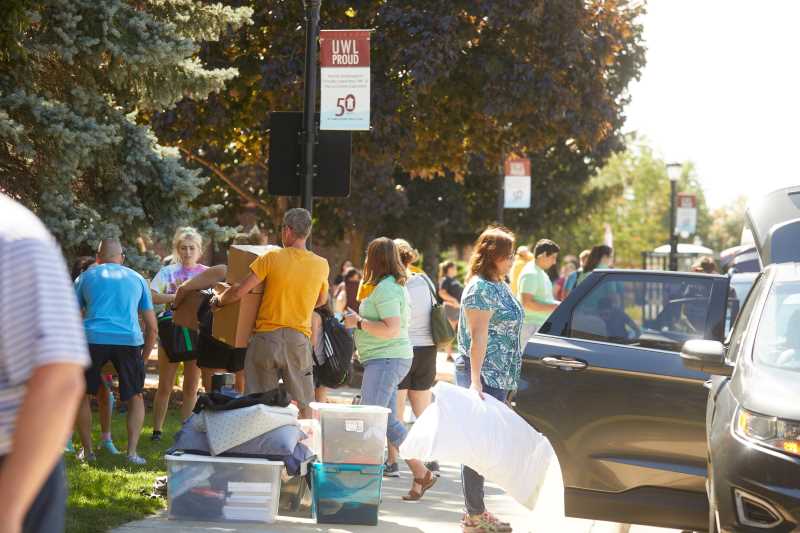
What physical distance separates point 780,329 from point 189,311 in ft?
17.7

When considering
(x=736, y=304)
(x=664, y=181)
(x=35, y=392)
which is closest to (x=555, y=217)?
(x=736, y=304)

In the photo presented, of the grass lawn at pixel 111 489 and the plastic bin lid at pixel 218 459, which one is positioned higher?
the plastic bin lid at pixel 218 459

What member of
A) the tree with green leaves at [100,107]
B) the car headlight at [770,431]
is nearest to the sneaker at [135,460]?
the tree with green leaves at [100,107]

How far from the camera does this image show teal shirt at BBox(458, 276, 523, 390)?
8055mm

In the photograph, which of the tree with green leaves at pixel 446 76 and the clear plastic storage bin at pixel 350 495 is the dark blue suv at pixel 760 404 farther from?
the tree with green leaves at pixel 446 76

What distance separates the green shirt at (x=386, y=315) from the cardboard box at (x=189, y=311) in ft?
5.12

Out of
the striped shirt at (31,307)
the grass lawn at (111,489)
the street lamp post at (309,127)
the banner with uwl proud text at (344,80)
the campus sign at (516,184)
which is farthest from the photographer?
the campus sign at (516,184)

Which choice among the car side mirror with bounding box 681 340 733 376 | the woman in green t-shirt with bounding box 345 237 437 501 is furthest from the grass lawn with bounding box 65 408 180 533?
the car side mirror with bounding box 681 340 733 376

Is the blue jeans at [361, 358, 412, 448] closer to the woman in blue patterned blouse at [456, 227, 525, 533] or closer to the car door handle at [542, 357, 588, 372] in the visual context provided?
the woman in blue patterned blouse at [456, 227, 525, 533]

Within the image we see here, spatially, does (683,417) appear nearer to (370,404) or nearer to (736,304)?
(370,404)

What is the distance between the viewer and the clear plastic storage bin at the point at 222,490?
25.9 ft

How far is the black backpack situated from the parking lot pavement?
34.5 inches

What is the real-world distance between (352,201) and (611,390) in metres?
24.8

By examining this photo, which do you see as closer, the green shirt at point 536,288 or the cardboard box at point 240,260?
the cardboard box at point 240,260
